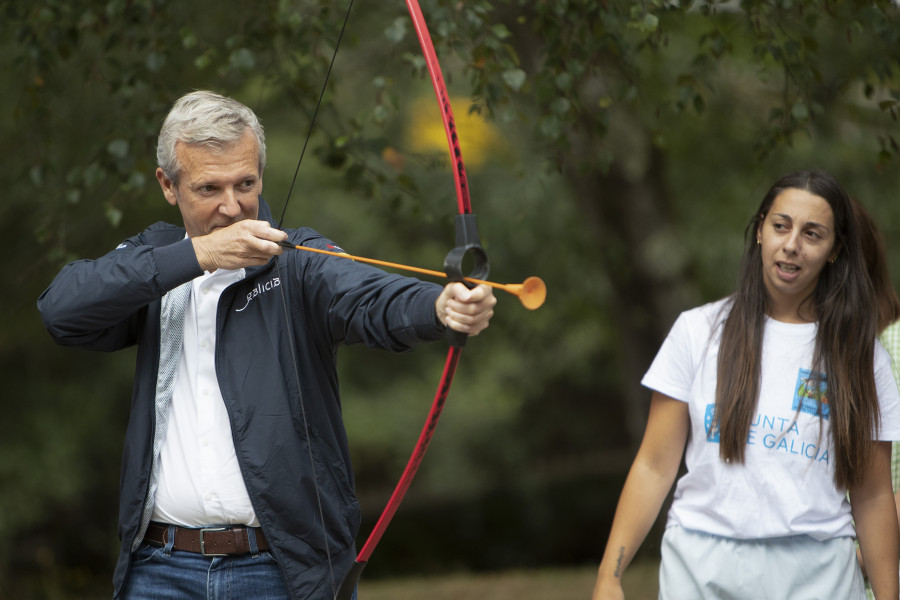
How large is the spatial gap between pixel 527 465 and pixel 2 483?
18.9ft

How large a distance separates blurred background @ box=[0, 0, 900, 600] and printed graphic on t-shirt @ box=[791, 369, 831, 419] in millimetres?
600

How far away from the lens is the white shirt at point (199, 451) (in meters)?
1.60

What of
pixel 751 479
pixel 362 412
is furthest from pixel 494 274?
pixel 751 479

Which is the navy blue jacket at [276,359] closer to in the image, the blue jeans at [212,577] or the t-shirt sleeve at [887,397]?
the blue jeans at [212,577]

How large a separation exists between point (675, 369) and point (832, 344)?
31 centimetres

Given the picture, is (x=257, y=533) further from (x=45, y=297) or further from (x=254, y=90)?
(x=254, y=90)

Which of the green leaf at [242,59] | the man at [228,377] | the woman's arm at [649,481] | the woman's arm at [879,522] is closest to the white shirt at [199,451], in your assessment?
the man at [228,377]

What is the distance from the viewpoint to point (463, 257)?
1.42 metres

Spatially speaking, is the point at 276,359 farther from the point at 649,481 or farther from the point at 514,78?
the point at 514,78

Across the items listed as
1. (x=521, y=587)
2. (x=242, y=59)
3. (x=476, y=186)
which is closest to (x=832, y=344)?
(x=242, y=59)

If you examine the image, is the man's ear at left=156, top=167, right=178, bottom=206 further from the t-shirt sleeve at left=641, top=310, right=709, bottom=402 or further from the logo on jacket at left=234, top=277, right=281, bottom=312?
the t-shirt sleeve at left=641, top=310, right=709, bottom=402

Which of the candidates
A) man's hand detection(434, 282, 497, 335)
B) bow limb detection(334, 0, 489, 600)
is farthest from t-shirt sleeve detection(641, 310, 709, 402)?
man's hand detection(434, 282, 497, 335)

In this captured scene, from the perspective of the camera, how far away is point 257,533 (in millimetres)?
1611

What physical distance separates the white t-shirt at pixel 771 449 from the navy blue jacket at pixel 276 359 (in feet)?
2.28
